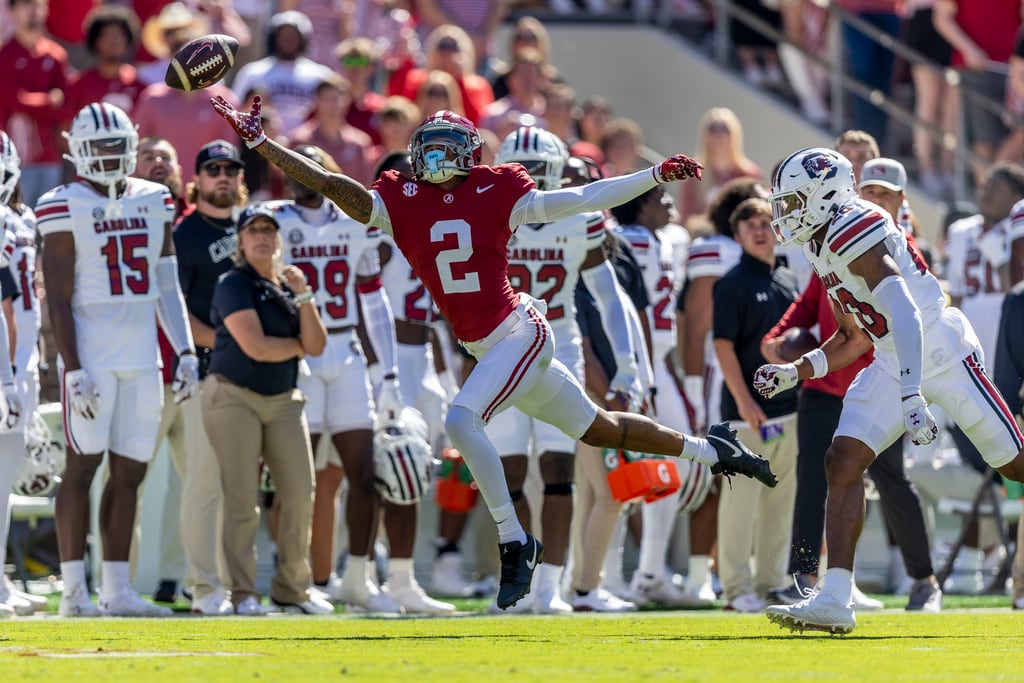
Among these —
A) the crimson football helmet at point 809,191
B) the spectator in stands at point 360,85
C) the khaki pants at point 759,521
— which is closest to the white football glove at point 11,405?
the crimson football helmet at point 809,191

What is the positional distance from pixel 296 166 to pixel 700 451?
2.01 metres

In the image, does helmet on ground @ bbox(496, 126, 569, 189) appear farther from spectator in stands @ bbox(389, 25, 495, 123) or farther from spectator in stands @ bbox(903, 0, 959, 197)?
spectator in stands @ bbox(903, 0, 959, 197)

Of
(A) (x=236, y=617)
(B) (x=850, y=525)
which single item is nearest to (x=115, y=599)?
(A) (x=236, y=617)

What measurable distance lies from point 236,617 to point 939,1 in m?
8.11

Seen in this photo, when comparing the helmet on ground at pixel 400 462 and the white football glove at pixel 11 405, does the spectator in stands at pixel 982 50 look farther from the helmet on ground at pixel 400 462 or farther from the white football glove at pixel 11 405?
the white football glove at pixel 11 405

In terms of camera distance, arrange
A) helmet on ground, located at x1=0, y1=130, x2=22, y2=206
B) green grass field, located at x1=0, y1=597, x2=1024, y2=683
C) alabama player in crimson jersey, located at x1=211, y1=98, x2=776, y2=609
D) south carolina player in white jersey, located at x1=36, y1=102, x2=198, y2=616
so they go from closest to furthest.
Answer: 1. green grass field, located at x1=0, y1=597, x2=1024, y2=683
2. alabama player in crimson jersey, located at x1=211, y1=98, x2=776, y2=609
3. helmet on ground, located at x1=0, y1=130, x2=22, y2=206
4. south carolina player in white jersey, located at x1=36, y1=102, x2=198, y2=616

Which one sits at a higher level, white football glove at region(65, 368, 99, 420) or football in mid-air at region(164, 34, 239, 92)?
football in mid-air at region(164, 34, 239, 92)

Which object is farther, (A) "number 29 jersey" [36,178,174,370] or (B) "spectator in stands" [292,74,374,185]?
(B) "spectator in stands" [292,74,374,185]

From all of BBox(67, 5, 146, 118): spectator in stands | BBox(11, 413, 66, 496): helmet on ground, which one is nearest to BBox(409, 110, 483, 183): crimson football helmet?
BBox(11, 413, 66, 496): helmet on ground

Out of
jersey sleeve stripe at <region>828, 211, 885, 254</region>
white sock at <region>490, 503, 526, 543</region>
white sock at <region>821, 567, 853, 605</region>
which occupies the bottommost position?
white sock at <region>821, 567, 853, 605</region>

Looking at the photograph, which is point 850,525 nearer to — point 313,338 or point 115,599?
point 313,338

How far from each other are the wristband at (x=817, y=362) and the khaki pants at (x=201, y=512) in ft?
9.77

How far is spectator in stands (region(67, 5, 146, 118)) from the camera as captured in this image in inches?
499

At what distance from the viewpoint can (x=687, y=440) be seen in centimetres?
809
